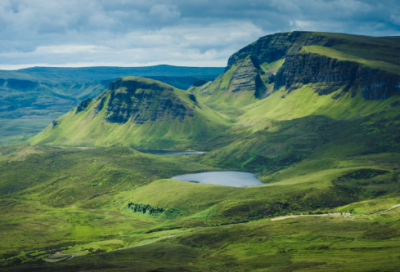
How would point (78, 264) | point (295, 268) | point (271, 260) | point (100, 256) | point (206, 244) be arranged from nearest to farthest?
point (295, 268), point (271, 260), point (78, 264), point (100, 256), point (206, 244)

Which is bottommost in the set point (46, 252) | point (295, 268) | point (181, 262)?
point (46, 252)

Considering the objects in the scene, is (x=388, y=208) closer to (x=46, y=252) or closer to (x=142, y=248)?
(x=142, y=248)

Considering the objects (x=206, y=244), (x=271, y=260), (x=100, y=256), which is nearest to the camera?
(x=271, y=260)

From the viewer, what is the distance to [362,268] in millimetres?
115438

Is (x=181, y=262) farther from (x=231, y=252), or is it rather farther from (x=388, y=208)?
(x=388, y=208)

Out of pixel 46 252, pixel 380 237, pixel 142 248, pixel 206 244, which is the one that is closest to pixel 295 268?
pixel 380 237

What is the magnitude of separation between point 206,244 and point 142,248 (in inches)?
1117

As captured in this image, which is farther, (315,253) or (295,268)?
(315,253)

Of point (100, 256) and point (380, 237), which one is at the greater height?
point (380, 237)

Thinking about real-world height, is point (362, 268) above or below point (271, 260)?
above

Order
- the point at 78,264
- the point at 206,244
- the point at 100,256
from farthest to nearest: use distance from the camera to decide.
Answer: the point at 206,244, the point at 100,256, the point at 78,264

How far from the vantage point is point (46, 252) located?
196 meters

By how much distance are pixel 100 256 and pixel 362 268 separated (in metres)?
103

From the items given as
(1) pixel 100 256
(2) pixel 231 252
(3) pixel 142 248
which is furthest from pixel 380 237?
(1) pixel 100 256
